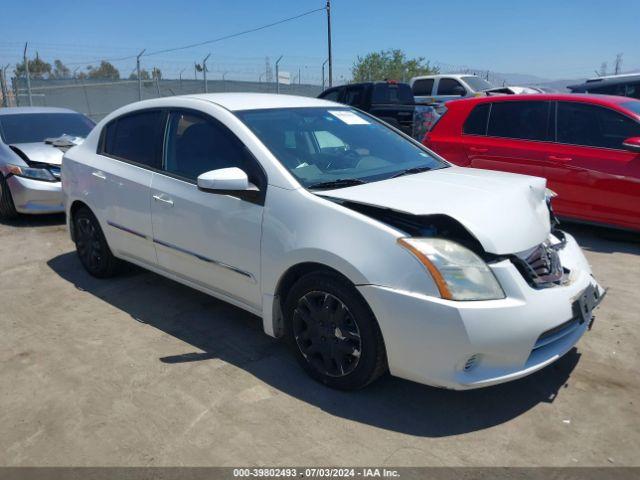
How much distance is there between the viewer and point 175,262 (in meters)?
3.97

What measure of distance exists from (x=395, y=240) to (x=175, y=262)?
1.92 meters

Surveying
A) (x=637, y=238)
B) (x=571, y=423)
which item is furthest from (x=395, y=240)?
(x=637, y=238)

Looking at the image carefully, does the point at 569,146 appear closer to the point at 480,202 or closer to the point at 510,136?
the point at 510,136

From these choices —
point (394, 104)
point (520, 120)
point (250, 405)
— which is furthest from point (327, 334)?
point (394, 104)

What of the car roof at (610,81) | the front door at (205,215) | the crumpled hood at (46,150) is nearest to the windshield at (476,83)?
the car roof at (610,81)

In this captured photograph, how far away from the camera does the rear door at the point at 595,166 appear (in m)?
5.55

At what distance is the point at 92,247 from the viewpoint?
4.94 m

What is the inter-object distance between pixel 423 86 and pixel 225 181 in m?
13.9

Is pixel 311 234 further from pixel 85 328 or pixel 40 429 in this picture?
pixel 85 328

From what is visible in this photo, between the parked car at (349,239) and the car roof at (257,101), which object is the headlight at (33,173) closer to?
the parked car at (349,239)

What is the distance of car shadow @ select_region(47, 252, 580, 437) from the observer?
112 inches

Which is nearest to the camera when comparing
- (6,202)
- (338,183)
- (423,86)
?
(338,183)

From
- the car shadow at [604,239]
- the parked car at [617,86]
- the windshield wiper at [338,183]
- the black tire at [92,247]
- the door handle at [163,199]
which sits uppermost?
the parked car at [617,86]

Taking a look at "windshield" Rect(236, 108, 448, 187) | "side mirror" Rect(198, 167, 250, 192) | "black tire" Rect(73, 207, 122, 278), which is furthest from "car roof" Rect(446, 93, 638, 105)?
"black tire" Rect(73, 207, 122, 278)
